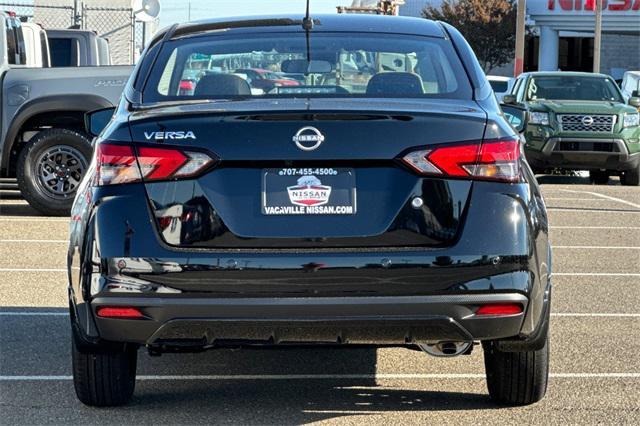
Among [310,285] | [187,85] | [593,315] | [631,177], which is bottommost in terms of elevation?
[631,177]

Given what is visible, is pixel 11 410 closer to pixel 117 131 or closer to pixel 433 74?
pixel 117 131

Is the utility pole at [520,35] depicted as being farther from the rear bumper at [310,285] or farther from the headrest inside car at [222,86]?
the rear bumper at [310,285]

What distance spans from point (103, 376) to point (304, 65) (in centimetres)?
161

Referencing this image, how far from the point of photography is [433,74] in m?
6.03

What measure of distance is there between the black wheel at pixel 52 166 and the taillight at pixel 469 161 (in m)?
8.61

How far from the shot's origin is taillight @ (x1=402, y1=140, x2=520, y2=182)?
16.6 feet

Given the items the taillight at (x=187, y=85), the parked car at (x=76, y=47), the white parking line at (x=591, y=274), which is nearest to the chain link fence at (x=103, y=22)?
the parked car at (x=76, y=47)

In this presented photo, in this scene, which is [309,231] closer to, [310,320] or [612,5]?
[310,320]

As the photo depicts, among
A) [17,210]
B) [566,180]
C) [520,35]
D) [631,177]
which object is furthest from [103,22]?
[17,210]

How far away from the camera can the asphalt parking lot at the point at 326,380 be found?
569 cm

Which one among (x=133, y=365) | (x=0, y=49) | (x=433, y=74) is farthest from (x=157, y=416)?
(x=0, y=49)

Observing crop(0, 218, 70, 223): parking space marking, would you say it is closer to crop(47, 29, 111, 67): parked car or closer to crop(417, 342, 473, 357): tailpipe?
crop(47, 29, 111, 67): parked car

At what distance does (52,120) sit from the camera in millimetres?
13648

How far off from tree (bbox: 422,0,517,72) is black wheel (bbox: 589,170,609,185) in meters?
35.5
